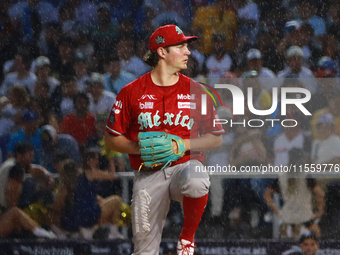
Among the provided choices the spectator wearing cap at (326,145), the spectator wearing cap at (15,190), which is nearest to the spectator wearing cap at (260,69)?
the spectator wearing cap at (326,145)

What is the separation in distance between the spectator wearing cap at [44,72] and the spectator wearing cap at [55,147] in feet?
1.68

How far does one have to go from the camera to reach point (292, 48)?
7.29 metres

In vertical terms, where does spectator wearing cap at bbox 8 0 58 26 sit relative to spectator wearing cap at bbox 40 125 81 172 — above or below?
above

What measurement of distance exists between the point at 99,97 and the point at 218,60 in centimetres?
136

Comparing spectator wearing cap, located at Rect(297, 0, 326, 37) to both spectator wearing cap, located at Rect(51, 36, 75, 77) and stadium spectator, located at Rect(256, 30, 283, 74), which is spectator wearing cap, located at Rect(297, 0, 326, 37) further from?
spectator wearing cap, located at Rect(51, 36, 75, 77)

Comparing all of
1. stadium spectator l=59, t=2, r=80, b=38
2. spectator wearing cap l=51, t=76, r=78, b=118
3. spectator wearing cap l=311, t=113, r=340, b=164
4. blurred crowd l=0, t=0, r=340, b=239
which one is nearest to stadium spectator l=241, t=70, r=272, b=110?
blurred crowd l=0, t=0, r=340, b=239

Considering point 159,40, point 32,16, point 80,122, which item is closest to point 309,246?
point 80,122

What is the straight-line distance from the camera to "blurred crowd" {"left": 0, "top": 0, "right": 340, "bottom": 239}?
6719mm

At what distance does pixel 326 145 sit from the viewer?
22.5ft

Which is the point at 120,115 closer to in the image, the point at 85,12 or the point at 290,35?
the point at 85,12

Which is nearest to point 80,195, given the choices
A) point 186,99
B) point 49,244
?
point 49,244

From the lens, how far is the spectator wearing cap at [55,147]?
6914mm

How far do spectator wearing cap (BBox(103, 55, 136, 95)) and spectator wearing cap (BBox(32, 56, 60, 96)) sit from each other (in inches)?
21.5

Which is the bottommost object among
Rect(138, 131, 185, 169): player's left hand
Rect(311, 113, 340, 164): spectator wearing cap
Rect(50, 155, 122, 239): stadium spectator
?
Rect(50, 155, 122, 239): stadium spectator
